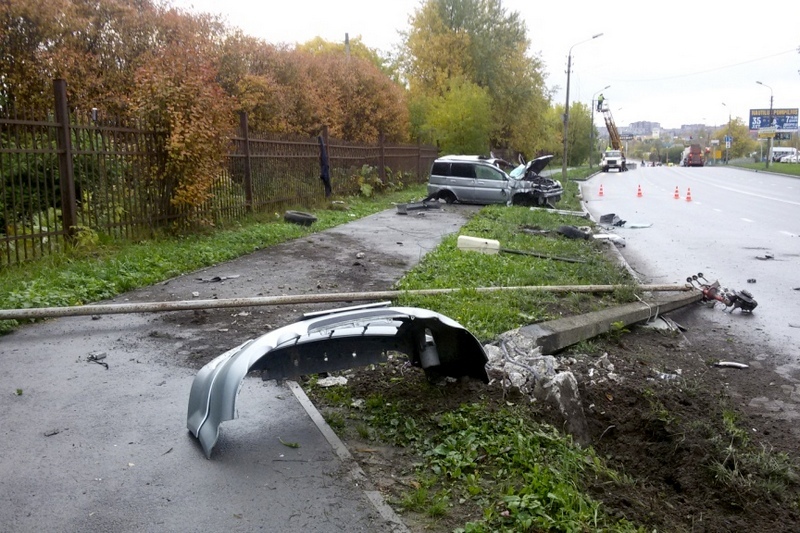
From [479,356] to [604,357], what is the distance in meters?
1.70

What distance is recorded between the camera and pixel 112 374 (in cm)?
518

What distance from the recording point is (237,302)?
6656 millimetres

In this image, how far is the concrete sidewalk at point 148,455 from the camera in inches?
127

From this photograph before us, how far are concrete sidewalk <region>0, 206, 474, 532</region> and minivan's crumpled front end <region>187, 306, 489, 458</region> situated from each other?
0.24 m

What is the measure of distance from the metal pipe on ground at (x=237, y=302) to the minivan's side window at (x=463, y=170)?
1496 cm

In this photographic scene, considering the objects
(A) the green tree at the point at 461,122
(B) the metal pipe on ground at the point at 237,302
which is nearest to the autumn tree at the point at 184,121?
(B) the metal pipe on ground at the point at 237,302

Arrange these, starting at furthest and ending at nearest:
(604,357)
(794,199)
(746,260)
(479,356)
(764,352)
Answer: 1. (794,199)
2. (746,260)
3. (764,352)
4. (604,357)
5. (479,356)

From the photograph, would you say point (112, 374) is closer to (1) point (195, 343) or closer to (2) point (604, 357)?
(1) point (195, 343)

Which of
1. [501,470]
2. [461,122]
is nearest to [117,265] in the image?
[501,470]

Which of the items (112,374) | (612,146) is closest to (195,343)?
(112,374)

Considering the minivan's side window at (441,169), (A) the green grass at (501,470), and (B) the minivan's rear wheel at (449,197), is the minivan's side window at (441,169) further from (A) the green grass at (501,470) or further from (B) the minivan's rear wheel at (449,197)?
(A) the green grass at (501,470)

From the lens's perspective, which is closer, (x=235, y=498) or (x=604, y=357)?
(x=235, y=498)

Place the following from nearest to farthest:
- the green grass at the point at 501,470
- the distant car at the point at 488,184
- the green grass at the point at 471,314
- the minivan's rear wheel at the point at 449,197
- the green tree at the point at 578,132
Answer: the green grass at the point at 501,470 → the green grass at the point at 471,314 → the distant car at the point at 488,184 → the minivan's rear wheel at the point at 449,197 → the green tree at the point at 578,132

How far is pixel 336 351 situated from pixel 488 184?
1832cm
